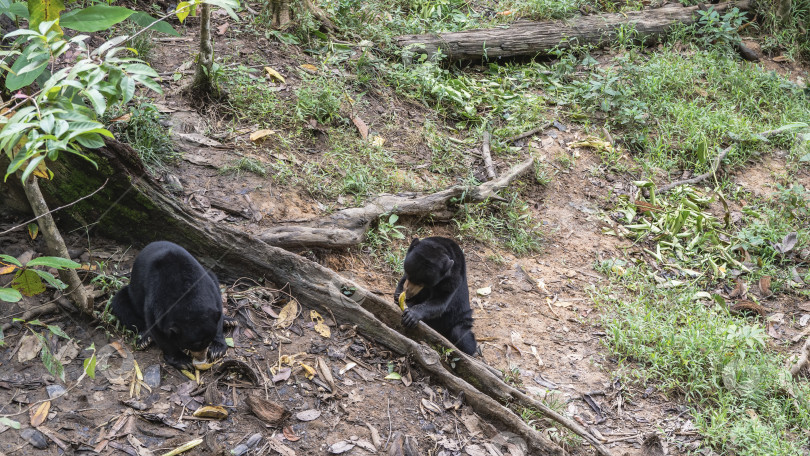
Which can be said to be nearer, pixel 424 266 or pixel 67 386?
pixel 67 386

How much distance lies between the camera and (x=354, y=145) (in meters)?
7.23

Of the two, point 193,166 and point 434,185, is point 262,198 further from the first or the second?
point 434,185

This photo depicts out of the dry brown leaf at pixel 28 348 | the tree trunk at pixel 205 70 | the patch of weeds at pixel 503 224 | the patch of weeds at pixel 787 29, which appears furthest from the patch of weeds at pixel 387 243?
the patch of weeds at pixel 787 29

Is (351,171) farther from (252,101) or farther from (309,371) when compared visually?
(309,371)

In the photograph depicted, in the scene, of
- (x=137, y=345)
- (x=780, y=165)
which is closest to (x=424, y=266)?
(x=137, y=345)

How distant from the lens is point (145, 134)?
5.77 meters

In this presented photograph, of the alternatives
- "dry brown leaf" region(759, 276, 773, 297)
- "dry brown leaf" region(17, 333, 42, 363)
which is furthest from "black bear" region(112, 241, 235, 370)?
"dry brown leaf" region(759, 276, 773, 297)

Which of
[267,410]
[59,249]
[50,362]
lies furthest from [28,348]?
[267,410]

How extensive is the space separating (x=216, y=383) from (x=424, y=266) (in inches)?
Answer: 72.1

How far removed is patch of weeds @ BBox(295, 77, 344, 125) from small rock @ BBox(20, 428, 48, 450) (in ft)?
14.1

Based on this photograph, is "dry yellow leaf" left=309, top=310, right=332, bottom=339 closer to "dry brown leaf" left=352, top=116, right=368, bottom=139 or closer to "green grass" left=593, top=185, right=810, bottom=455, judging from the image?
"green grass" left=593, top=185, right=810, bottom=455

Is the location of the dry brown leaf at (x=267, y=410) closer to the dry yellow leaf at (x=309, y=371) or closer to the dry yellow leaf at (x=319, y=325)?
the dry yellow leaf at (x=309, y=371)

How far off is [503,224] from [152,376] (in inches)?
162

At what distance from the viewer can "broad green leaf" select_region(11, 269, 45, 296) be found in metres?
3.53
